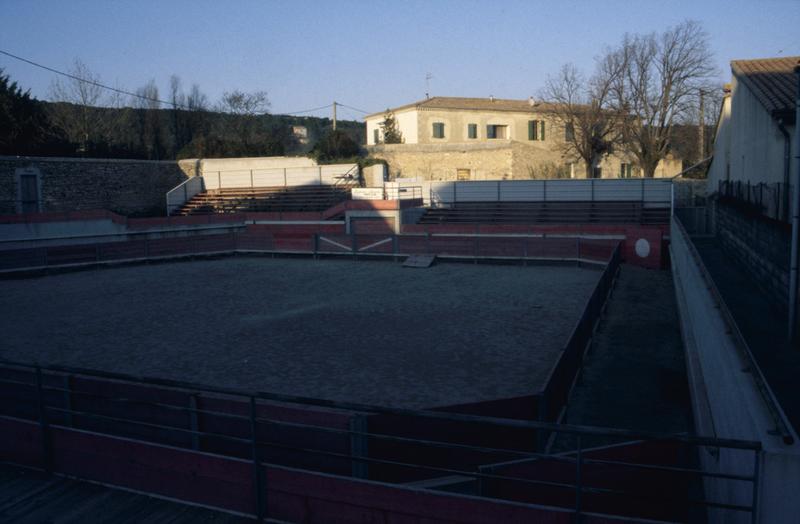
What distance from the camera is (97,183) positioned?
3841 cm

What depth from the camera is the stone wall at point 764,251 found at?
10367mm

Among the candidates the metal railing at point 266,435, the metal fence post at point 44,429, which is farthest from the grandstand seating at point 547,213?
the metal fence post at point 44,429

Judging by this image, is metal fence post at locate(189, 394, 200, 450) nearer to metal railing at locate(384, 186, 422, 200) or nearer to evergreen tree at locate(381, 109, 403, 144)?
metal railing at locate(384, 186, 422, 200)

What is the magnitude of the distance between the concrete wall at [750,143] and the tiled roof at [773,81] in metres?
0.35

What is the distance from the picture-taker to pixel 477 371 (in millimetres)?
11773

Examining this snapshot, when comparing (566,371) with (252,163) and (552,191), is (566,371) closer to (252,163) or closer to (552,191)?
(552,191)

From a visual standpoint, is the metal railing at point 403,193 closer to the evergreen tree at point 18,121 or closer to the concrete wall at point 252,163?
the concrete wall at point 252,163

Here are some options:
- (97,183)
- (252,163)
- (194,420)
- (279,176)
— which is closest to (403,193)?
(279,176)

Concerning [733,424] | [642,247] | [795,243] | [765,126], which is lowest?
[642,247]

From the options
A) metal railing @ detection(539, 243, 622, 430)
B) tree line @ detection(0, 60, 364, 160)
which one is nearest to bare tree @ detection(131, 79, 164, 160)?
tree line @ detection(0, 60, 364, 160)

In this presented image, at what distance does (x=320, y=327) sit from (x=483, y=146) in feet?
117

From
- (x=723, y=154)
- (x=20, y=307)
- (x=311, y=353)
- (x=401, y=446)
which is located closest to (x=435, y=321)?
(x=311, y=353)

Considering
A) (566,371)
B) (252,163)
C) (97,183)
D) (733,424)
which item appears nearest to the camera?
(733,424)

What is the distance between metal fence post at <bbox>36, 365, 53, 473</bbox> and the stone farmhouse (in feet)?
132
